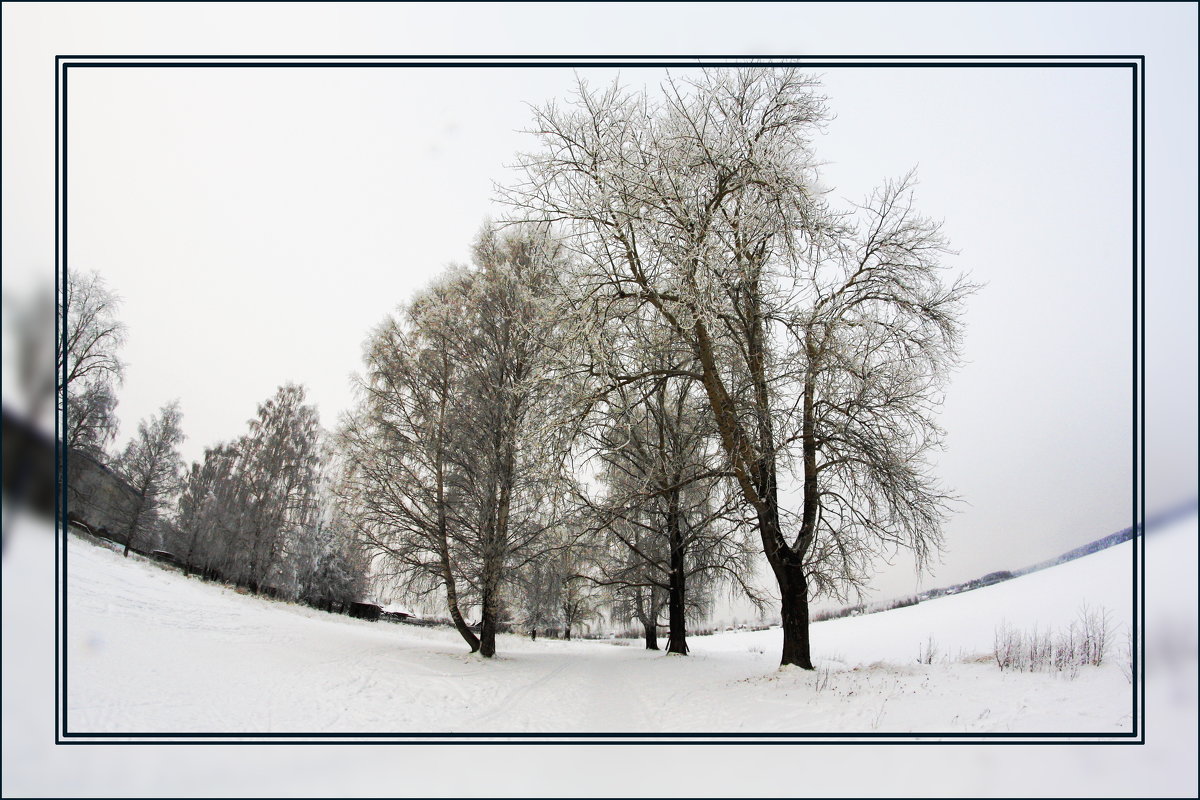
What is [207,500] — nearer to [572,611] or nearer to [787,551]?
[572,611]

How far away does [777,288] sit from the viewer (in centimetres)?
938

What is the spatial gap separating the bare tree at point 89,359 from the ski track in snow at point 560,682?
1.36 metres

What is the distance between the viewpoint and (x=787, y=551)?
9.02 meters

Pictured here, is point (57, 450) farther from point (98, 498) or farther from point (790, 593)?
point (790, 593)

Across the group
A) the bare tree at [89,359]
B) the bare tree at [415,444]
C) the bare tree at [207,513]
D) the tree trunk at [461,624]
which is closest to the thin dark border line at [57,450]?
the bare tree at [89,359]

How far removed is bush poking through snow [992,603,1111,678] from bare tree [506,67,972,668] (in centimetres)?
184

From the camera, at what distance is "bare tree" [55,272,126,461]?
622 cm

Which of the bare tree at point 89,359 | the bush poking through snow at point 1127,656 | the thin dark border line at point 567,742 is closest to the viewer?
the thin dark border line at point 567,742

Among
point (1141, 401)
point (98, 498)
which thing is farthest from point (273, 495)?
point (1141, 401)

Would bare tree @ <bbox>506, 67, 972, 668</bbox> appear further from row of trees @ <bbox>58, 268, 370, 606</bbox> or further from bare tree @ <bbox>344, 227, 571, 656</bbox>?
row of trees @ <bbox>58, 268, 370, 606</bbox>

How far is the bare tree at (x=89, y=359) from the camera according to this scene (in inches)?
245

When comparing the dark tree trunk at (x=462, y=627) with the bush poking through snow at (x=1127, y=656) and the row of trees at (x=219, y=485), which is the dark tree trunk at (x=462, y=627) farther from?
the bush poking through snow at (x=1127, y=656)

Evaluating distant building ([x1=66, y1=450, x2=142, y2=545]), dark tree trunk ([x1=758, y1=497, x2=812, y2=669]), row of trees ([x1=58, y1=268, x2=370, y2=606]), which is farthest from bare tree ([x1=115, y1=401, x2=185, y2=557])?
dark tree trunk ([x1=758, y1=497, x2=812, y2=669])

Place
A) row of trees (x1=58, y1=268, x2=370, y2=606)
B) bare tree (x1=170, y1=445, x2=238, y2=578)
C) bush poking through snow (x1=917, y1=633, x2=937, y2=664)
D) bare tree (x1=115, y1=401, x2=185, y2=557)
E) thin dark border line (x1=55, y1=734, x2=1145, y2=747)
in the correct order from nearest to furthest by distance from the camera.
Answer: thin dark border line (x1=55, y1=734, x2=1145, y2=747) → row of trees (x1=58, y1=268, x2=370, y2=606) → bush poking through snow (x1=917, y1=633, x2=937, y2=664) → bare tree (x1=115, y1=401, x2=185, y2=557) → bare tree (x1=170, y1=445, x2=238, y2=578)
